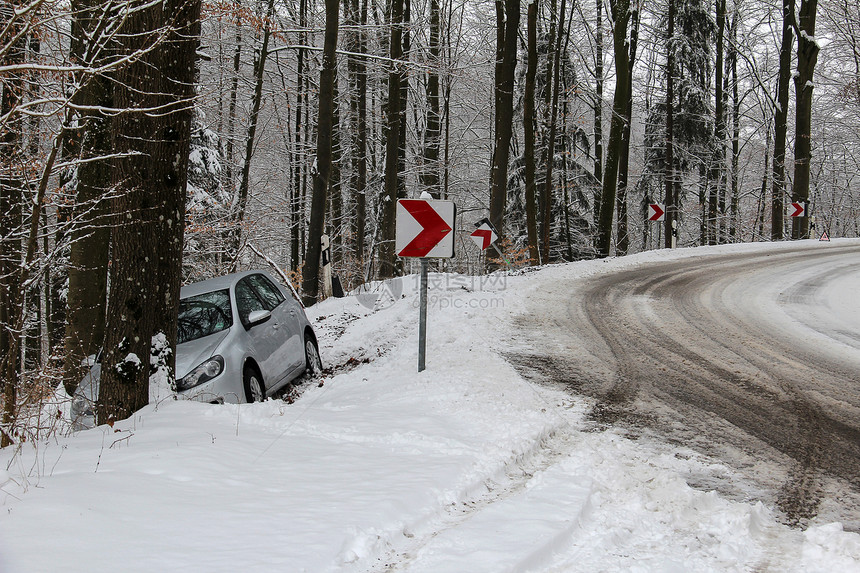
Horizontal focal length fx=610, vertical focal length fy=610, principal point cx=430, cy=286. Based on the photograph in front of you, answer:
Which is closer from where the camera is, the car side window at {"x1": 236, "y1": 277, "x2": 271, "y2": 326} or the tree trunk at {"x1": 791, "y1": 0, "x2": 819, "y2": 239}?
the car side window at {"x1": 236, "y1": 277, "x2": 271, "y2": 326}

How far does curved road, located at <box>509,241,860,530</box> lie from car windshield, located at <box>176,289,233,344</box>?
375cm

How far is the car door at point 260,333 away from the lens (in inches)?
290

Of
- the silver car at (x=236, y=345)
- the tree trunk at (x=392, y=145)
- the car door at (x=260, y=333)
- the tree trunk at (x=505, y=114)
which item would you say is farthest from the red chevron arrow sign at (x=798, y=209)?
the car door at (x=260, y=333)

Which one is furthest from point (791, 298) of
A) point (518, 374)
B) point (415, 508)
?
point (415, 508)

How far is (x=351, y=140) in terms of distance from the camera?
2650 centimetres

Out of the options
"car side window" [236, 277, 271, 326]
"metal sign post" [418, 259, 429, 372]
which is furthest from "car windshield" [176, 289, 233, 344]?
"metal sign post" [418, 259, 429, 372]

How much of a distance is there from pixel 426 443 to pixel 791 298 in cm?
953

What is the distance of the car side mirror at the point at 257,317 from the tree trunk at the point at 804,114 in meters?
25.5

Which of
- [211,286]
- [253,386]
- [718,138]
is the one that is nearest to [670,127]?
[718,138]

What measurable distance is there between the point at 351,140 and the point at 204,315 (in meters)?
20.1

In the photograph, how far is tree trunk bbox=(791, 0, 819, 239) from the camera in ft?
84.9

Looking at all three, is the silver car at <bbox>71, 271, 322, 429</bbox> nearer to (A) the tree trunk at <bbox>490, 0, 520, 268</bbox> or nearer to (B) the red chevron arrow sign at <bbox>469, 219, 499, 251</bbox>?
(B) the red chevron arrow sign at <bbox>469, 219, 499, 251</bbox>

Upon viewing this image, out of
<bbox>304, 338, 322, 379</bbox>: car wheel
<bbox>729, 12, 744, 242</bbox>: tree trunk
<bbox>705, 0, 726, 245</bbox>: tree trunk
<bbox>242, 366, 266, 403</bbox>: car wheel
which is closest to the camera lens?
<bbox>242, 366, 266, 403</bbox>: car wheel

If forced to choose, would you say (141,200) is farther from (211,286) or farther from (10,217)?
(10,217)
